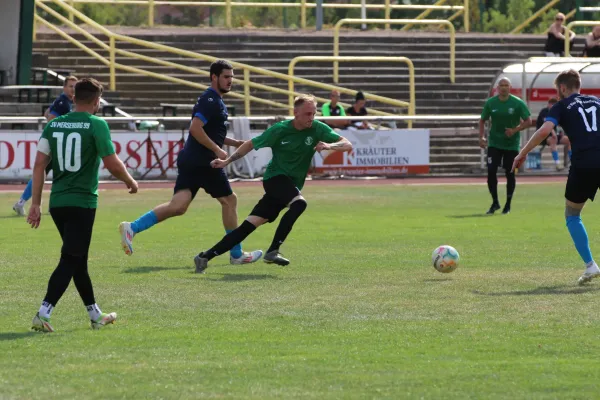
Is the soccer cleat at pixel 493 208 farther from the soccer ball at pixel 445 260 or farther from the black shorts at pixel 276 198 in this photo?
the soccer ball at pixel 445 260

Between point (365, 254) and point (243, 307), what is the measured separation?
414 cm

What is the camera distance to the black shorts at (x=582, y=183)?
11156mm

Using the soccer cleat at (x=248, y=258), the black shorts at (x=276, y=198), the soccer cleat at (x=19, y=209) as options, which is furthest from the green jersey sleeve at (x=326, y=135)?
the soccer cleat at (x=19, y=209)

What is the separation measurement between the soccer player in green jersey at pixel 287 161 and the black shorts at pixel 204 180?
1.10 feet

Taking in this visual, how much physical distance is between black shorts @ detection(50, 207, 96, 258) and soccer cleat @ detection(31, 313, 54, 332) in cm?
47

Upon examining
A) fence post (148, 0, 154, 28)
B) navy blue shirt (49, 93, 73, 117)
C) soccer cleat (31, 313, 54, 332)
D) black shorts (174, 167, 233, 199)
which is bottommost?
soccer cleat (31, 313, 54, 332)

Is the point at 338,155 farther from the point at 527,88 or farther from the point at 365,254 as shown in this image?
the point at 365,254

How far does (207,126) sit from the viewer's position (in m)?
12.8

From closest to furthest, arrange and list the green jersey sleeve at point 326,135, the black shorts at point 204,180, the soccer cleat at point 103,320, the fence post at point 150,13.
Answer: the soccer cleat at point 103,320 < the green jersey sleeve at point 326,135 < the black shorts at point 204,180 < the fence post at point 150,13

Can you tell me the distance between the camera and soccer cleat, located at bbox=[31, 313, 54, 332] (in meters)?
8.60

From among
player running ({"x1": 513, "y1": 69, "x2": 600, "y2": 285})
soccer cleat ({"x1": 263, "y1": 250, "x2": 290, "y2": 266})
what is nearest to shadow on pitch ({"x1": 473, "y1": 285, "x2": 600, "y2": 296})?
player running ({"x1": 513, "y1": 69, "x2": 600, "y2": 285})

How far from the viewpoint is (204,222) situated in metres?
18.2

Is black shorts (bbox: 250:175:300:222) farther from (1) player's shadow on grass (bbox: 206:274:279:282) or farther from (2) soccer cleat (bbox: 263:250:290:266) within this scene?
(1) player's shadow on grass (bbox: 206:274:279:282)

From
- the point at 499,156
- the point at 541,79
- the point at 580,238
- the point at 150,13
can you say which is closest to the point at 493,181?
the point at 499,156
